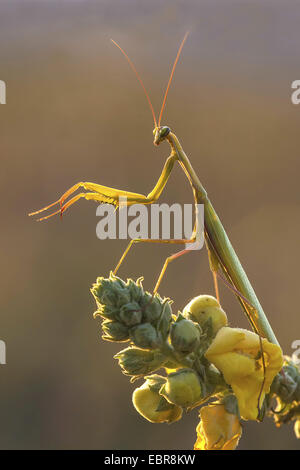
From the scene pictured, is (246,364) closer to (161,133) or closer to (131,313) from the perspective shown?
(131,313)

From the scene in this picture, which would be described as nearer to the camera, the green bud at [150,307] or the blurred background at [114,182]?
the green bud at [150,307]

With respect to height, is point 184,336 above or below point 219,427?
above

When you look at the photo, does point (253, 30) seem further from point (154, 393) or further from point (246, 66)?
point (154, 393)

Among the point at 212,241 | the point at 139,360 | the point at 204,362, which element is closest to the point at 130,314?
the point at 139,360

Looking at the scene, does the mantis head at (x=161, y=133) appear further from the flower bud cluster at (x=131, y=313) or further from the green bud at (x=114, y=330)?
the green bud at (x=114, y=330)

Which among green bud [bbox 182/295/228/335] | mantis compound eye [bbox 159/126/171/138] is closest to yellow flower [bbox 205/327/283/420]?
green bud [bbox 182/295/228/335]

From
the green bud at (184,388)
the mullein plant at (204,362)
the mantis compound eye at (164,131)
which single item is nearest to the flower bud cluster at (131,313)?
the mullein plant at (204,362)

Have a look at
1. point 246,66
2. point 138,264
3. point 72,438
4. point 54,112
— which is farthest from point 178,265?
point 246,66
